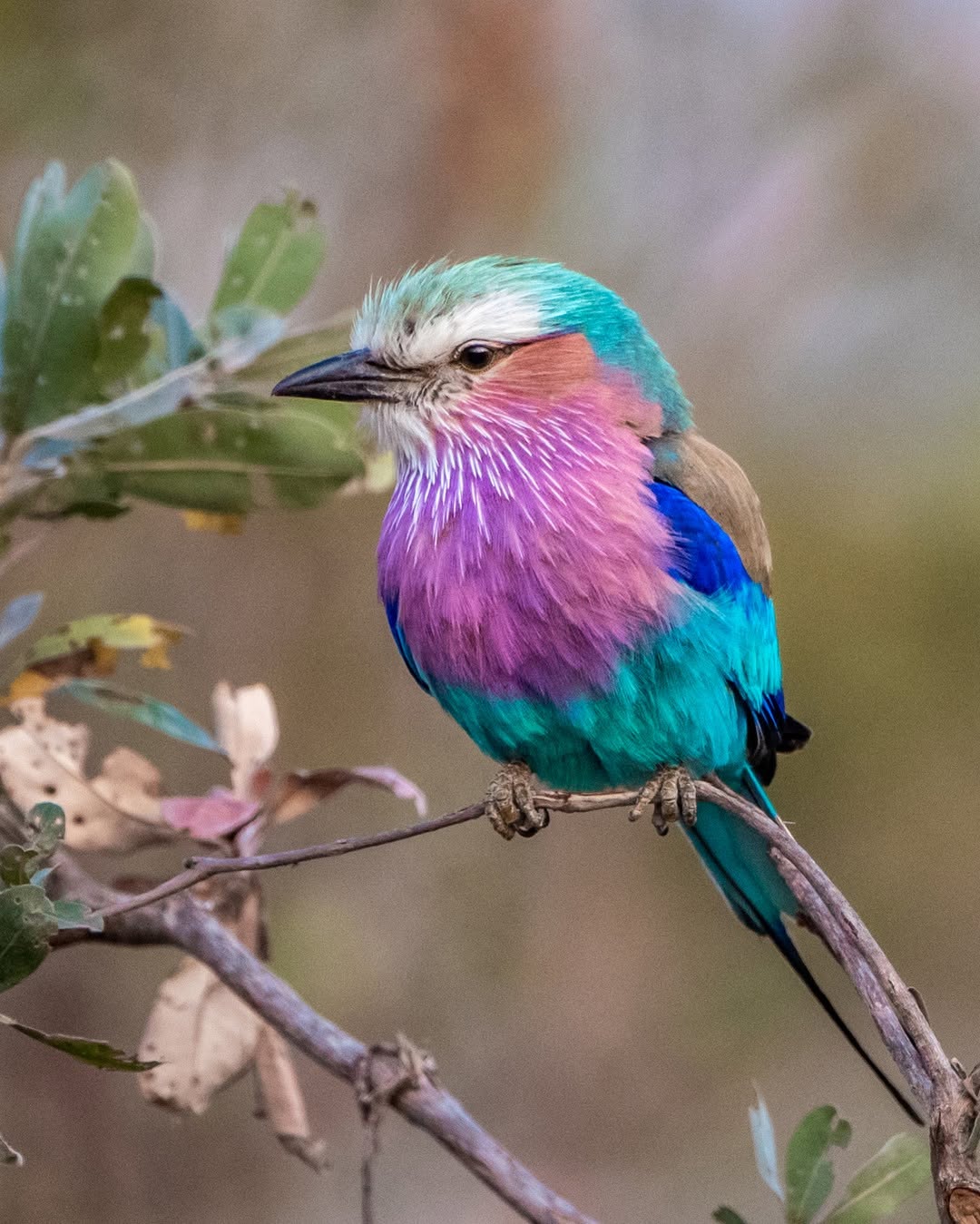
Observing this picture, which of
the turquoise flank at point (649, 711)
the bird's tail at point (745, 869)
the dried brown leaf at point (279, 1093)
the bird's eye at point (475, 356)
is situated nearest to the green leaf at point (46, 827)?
the dried brown leaf at point (279, 1093)

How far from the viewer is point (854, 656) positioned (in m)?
4.73

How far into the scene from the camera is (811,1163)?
2.26m

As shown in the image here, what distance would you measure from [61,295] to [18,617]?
1.94 feet

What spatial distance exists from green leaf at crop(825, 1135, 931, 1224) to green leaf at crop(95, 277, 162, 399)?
1.80m

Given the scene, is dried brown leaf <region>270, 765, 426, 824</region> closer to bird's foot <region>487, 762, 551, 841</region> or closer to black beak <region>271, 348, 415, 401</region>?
bird's foot <region>487, 762, 551, 841</region>

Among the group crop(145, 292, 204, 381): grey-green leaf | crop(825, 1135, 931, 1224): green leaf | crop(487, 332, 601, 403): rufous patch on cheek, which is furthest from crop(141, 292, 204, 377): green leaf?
crop(825, 1135, 931, 1224): green leaf

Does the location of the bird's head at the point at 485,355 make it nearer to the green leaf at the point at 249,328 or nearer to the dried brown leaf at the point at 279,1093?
the green leaf at the point at 249,328

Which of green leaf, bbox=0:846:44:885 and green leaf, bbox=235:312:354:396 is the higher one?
green leaf, bbox=235:312:354:396

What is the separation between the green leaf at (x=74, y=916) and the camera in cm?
185

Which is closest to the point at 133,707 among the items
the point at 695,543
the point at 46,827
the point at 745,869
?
the point at 46,827

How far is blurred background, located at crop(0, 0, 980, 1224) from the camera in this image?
4688 millimetres

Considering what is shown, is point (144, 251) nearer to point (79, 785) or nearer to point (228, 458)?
point (228, 458)

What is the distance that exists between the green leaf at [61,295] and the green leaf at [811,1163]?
1.74 meters

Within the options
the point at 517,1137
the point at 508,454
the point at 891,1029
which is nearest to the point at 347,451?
the point at 508,454
